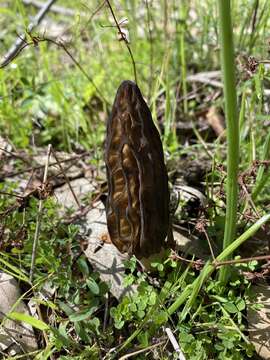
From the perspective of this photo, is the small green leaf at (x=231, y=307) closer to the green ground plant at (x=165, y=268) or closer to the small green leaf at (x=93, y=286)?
the green ground plant at (x=165, y=268)

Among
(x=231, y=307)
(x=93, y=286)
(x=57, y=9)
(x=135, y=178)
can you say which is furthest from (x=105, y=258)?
(x=57, y=9)

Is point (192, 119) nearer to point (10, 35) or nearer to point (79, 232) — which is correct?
point (79, 232)

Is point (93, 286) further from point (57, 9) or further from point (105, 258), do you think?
point (57, 9)

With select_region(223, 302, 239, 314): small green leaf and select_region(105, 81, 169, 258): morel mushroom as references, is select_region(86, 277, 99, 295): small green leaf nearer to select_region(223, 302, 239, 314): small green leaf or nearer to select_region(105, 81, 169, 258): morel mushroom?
Result: select_region(105, 81, 169, 258): morel mushroom

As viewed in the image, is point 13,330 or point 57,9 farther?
point 57,9

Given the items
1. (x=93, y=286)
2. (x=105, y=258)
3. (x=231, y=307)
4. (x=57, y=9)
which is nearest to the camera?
(x=231, y=307)

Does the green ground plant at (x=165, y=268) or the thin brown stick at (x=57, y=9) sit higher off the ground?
the thin brown stick at (x=57, y=9)

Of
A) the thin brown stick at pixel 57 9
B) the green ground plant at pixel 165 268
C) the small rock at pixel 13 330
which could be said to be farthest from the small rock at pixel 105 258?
the thin brown stick at pixel 57 9

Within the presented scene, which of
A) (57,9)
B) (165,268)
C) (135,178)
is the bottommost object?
(165,268)

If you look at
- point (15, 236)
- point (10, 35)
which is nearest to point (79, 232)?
point (15, 236)
